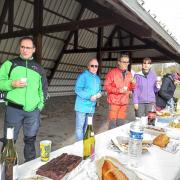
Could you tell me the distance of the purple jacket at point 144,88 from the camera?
4.12 m

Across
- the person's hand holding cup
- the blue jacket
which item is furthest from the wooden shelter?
the person's hand holding cup

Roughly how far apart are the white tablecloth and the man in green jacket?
870mm

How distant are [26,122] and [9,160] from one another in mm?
1431

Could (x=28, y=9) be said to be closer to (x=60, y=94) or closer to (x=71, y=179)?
(x=60, y=94)

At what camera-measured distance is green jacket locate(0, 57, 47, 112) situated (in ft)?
8.41

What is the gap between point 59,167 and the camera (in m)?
1.38

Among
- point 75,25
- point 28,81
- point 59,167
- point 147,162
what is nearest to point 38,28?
point 75,25

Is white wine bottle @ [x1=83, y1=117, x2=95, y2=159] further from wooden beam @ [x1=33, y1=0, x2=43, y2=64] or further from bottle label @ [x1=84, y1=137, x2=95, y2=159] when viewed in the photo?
wooden beam @ [x1=33, y1=0, x2=43, y2=64]

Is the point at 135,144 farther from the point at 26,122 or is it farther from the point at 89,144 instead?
the point at 26,122

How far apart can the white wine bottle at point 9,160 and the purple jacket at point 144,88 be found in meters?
2.96

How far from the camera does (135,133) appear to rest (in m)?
1.62

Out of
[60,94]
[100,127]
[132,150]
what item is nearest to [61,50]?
[60,94]

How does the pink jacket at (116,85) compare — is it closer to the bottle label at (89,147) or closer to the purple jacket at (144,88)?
the purple jacket at (144,88)

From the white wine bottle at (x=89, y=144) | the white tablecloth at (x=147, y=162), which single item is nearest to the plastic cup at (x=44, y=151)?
the white tablecloth at (x=147, y=162)
